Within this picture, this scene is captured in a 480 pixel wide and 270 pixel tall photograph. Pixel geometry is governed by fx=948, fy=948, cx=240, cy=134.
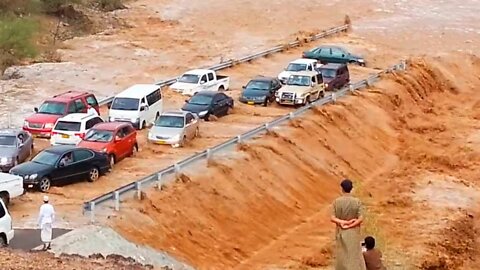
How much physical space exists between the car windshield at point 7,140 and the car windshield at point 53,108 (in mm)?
4524

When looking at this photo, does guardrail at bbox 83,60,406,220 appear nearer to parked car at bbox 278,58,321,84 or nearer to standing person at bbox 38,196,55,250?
parked car at bbox 278,58,321,84

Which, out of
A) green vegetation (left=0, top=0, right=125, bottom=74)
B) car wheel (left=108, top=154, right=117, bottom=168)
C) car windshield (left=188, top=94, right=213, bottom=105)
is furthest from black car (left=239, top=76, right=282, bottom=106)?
green vegetation (left=0, top=0, right=125, bottom=74)

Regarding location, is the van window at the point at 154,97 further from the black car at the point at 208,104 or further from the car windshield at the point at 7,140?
the car windshield at the point at 7,140

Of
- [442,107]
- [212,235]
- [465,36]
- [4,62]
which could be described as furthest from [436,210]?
[465,36]

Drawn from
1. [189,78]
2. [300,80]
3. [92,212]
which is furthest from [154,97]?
[92,212]

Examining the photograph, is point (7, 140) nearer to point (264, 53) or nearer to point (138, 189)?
point (138, 189)

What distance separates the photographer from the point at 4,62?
4559 cm

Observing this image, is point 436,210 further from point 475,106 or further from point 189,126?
point 475,106

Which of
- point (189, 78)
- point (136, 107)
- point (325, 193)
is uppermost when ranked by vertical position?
point (136, 107)

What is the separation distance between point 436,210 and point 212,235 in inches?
342

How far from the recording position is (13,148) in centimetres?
2789

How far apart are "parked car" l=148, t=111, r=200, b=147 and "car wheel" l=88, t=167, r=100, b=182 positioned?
16.3 feet

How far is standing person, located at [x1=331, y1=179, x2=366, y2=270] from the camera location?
39.7 ft

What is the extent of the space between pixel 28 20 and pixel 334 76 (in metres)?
18.0
